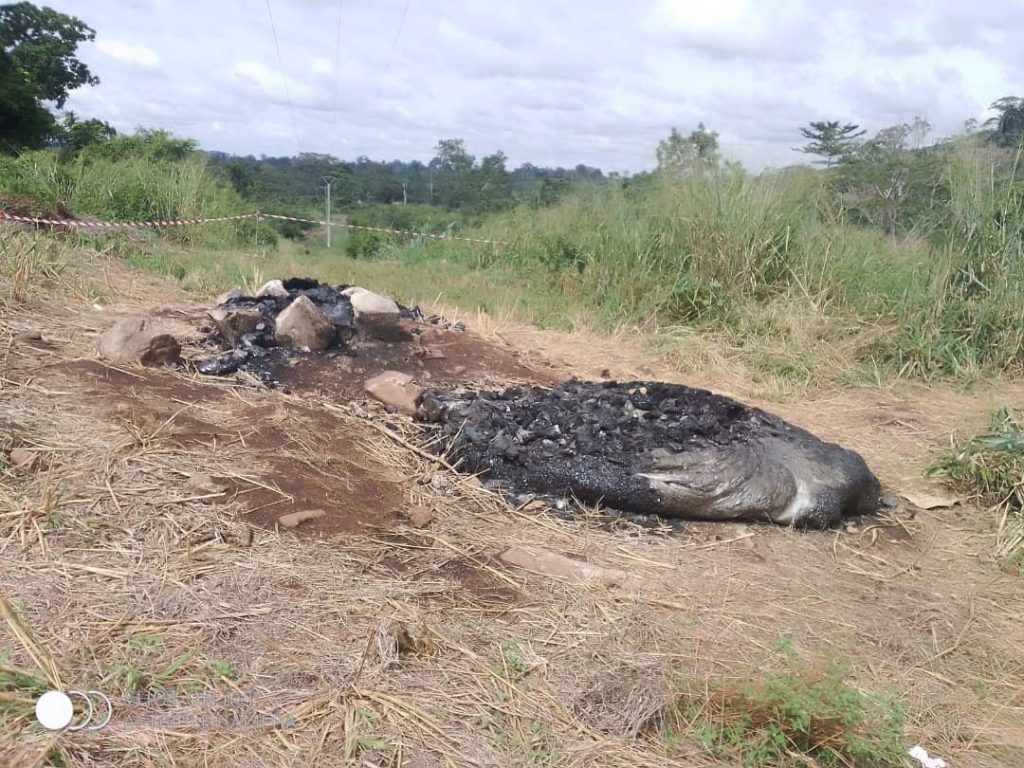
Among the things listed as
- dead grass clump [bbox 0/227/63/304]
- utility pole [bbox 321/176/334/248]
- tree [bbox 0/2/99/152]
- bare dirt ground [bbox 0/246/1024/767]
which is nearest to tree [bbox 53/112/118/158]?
tree [bbox 0/2/99/152]

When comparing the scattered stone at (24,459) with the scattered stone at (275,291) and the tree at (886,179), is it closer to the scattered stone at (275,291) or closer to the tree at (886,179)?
the scattered stone at (275,291)

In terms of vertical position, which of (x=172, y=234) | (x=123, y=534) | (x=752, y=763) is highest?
(x=172, y=234)

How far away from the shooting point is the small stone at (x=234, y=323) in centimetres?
518

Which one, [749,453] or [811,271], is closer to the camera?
[749,453]

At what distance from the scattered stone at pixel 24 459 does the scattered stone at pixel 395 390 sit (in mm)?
1745

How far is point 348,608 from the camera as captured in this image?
2.59 m

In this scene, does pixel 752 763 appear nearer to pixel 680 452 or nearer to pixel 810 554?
pixel 810 554

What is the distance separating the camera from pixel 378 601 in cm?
267

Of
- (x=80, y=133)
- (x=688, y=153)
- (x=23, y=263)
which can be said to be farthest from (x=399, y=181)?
(x=23, y=263)

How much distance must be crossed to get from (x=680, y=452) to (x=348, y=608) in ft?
5.82

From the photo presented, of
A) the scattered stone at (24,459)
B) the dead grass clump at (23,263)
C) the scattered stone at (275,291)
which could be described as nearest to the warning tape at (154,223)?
the dead grass clump at (23,263)

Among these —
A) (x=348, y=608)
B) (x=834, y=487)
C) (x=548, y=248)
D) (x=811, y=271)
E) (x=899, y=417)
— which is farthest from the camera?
(x=548, y=248)

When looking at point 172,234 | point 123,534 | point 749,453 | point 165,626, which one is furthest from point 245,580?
point 172,234

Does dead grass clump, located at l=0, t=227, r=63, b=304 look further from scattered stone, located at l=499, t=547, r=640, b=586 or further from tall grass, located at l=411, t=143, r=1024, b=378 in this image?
tall grass, located at l=411, t=143, r=1024, b=378
